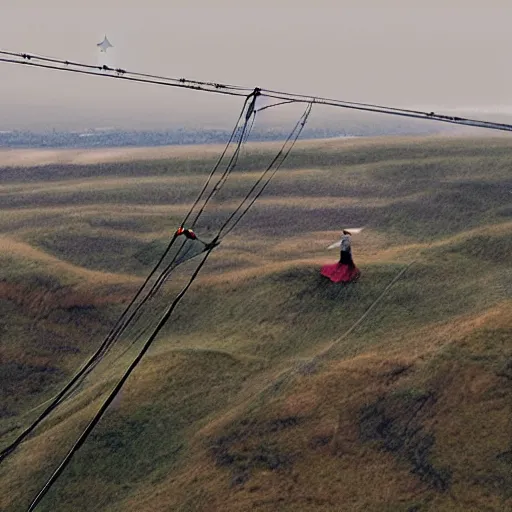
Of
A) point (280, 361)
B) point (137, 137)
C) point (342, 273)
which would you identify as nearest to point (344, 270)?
point (342, 273)

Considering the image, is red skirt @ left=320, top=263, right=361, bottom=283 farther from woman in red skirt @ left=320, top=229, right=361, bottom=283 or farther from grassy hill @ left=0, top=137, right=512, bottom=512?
grassy hill @ left=0, top=137, right=512, bottom=512

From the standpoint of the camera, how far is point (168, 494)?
29594mm

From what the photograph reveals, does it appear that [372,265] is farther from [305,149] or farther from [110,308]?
[305,149]

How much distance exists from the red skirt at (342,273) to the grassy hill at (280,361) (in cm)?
98

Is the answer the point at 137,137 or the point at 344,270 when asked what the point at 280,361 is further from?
the point at 137,137

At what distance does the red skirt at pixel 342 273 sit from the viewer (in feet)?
160

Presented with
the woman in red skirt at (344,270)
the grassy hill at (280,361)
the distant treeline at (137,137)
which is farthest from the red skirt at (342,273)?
the distant treeline at (137,137)

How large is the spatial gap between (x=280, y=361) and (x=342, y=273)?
37.7ft

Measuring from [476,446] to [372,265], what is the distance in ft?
78.0

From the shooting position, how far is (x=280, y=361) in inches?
1572

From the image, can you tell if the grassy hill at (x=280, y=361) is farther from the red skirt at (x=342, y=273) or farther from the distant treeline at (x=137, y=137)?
the distant treeline at (x=137, y=137)

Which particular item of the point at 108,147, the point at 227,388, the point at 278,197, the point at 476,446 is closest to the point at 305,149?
the point at 278,197

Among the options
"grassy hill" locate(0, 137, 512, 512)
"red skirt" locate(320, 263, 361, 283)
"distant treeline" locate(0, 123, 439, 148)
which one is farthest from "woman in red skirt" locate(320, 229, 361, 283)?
"distant treeline" locate(0, 123, 439, 148)

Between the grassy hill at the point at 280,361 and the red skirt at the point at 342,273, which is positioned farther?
the red skirt at the point at 342,273
